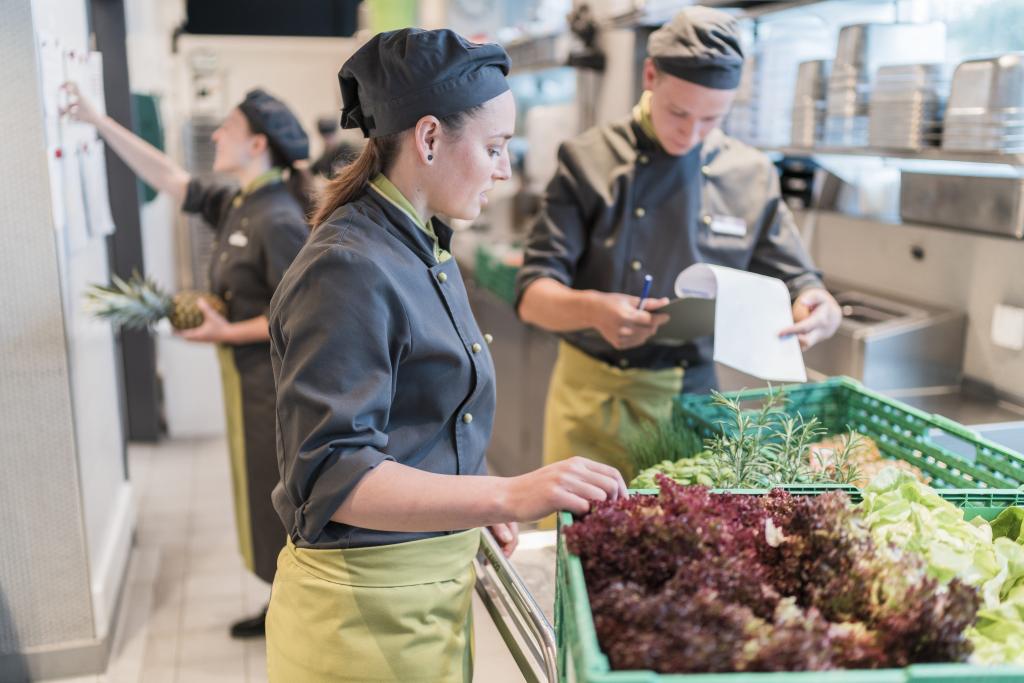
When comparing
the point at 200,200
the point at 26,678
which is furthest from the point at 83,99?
the point at 26,678

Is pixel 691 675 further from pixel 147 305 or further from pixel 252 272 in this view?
pixel 147 305

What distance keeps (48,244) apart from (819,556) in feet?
8.06

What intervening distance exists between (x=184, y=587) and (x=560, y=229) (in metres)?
2.36

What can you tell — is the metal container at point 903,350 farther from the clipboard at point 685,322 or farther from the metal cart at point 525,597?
the metal cart at point 525,597

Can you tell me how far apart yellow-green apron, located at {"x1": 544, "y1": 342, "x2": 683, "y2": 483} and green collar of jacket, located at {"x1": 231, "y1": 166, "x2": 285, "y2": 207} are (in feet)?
3.96

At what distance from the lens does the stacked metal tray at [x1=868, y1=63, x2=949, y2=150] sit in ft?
8.64

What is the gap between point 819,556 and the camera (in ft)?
3.84

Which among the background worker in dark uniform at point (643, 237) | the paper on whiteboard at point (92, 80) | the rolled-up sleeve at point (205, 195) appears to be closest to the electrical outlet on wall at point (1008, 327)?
the background worker in dark uniform at point (643, 237)

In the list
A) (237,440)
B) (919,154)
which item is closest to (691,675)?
(919,154)

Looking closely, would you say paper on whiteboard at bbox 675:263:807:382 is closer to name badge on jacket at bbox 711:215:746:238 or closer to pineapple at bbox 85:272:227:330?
name badge on jacket at bbox 711:215:746:238

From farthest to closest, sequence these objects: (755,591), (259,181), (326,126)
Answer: (326,126)
(259,181)
(755,591)

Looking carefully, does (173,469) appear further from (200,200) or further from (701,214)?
(701,214)

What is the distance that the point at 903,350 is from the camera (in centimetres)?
288

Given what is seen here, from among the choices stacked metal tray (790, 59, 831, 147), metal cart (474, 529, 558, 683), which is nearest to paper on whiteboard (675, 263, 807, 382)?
metal cart (474, 529, 558, 683)
